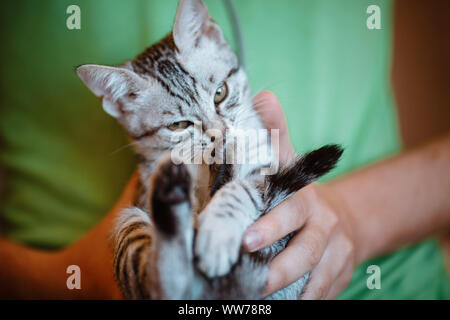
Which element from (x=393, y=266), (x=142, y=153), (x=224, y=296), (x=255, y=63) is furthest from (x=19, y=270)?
(x=393, y=266)

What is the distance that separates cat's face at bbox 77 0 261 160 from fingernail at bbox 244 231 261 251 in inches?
7.3

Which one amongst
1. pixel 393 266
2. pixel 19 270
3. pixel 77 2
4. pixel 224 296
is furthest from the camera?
pixel 393 266

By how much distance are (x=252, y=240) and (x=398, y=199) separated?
0.59 metres

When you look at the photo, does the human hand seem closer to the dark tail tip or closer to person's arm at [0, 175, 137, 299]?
the dark tail tip

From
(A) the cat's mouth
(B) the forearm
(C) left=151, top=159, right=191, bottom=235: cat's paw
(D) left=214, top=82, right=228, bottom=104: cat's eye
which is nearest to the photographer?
(C) left=151, top=159, right=191, bottom=235: cat's paw

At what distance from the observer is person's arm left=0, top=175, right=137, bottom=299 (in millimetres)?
585

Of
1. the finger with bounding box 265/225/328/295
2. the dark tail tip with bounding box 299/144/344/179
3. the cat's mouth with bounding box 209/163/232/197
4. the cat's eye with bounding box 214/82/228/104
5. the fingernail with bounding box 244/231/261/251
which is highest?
the cat's eye with bounding box 214/82/228/104

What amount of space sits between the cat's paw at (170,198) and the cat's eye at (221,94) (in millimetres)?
240

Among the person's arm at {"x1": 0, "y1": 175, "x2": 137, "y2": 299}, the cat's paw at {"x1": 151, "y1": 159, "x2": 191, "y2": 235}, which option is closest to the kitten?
the cat's paw at {"x1": 151, "y1": 159, "x2": 191, "y2": 235}

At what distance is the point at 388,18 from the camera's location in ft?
2.31

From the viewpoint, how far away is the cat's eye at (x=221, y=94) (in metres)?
0.59

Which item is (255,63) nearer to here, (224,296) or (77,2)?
(77,2)

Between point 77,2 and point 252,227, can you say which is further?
point 77,2

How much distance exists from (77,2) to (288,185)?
1.56 ft
